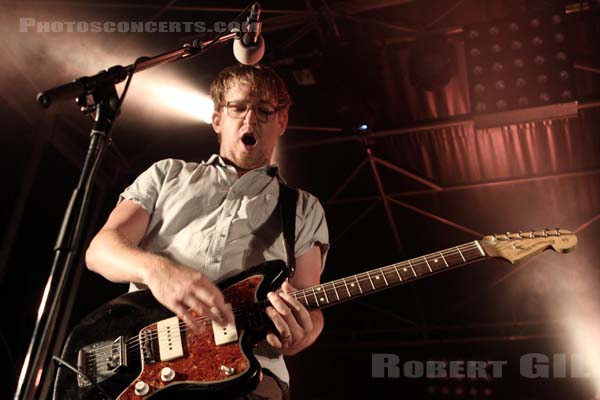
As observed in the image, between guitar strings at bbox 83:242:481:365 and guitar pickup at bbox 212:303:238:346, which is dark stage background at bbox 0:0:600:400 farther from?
guitar pickup at bbox 212:303:238:346

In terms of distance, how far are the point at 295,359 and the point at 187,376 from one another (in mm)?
6265

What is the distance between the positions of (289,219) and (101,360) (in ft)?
2.91

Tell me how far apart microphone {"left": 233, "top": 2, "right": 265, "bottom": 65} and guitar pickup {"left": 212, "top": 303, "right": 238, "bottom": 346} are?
3.35 ft

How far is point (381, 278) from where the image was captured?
208cm

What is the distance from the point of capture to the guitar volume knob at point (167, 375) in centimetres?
171

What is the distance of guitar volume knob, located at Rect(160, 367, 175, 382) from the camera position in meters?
1.71

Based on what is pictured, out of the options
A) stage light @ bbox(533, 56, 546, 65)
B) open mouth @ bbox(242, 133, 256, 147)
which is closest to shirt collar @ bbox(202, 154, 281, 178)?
open mouth @ bbox(242, 133, 256, 147)

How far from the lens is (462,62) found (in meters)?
4.98

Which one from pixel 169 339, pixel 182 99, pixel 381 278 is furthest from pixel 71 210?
pixel 182 99

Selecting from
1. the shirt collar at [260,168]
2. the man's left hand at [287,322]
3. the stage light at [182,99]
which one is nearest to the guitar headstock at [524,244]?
the man's left hand at [287,322]

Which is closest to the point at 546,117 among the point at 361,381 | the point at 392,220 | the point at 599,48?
the point at 599,48

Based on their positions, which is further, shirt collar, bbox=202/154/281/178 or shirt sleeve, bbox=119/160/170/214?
shirt collar, bbox=202/154/281/178

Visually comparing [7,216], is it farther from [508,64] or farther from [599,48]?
[599,48]

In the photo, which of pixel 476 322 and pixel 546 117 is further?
pixel 476 322
